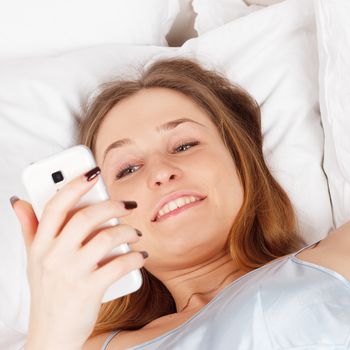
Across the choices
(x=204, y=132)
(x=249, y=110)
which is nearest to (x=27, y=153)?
(x=204, y=132)

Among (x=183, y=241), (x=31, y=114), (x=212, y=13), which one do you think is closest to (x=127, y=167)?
(x=183, y=241)

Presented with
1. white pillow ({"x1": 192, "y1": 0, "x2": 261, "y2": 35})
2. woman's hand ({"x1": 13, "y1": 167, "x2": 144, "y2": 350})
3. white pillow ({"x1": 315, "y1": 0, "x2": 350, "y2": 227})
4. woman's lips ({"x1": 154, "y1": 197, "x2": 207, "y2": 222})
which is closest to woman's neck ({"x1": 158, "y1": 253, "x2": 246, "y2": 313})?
woman's lips ({"x1": 154, "y1": 197, "x2": 207, "y2": 222})

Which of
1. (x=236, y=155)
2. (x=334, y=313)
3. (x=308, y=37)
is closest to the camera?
(x=334, y=313)

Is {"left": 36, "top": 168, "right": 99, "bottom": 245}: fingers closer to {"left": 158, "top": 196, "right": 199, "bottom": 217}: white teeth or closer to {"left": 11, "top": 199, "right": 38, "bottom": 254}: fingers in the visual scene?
{"left": 11, "top": 199, "right": 38, "bottom": 254}: fingers

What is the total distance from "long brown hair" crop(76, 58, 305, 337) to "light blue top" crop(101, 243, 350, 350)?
23 centimetres

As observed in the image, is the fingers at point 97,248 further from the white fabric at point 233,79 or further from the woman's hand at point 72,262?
the white fabric at point 233,79

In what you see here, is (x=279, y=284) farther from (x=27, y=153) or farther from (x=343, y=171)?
(x=27, y=153)

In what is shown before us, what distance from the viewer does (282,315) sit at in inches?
37.5

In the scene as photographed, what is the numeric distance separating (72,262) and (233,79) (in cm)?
81

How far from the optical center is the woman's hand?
781 millimetres

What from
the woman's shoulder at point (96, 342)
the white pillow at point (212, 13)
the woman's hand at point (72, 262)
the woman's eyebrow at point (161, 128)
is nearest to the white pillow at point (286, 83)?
the white pillow at point (212, 13)

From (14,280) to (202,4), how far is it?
0.85 meters

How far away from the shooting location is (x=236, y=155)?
4.40ft

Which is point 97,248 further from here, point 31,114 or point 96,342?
point 31,114
